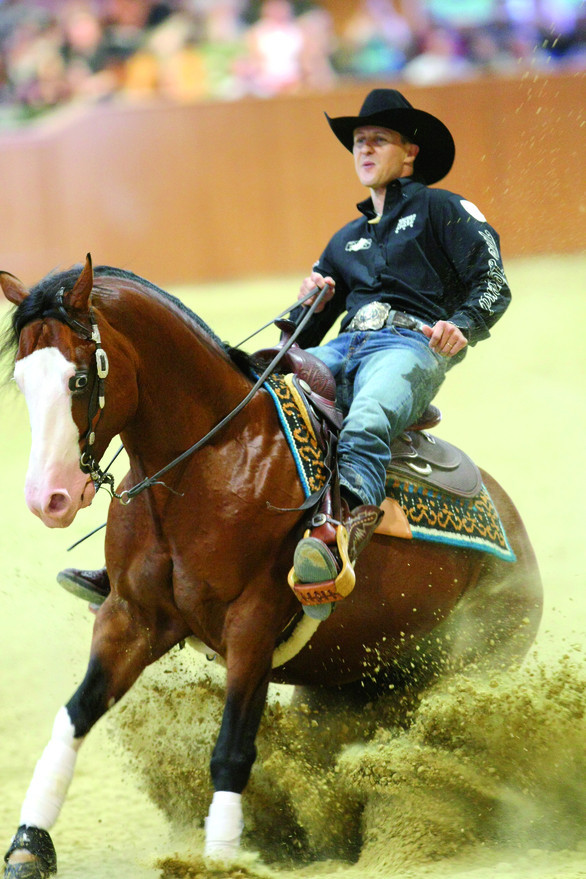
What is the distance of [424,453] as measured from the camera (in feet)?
12.5

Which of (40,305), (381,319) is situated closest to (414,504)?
(381,319)

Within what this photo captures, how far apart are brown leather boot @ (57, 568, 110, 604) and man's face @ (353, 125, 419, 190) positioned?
1674 mm

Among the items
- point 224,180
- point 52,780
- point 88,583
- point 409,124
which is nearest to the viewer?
point 52,780

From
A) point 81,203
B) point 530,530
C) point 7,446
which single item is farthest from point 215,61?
point 530,530

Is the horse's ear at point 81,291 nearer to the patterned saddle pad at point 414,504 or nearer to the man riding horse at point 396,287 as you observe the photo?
the patterned saddle pad at point 414,504

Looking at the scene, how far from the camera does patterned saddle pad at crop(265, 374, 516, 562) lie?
3.26 metres

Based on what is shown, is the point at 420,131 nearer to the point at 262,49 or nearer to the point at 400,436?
the point at 400,436

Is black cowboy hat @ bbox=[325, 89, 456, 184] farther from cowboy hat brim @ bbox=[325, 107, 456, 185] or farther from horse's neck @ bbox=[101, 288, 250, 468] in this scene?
horse's neck @ bbox=[101, 288, 250, 468]

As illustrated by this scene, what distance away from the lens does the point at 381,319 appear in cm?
374

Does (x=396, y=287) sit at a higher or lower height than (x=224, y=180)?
lower

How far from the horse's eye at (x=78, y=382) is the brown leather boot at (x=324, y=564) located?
0.73 m

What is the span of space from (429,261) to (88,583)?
1610 millimetres

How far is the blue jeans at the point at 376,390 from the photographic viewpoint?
3.30m

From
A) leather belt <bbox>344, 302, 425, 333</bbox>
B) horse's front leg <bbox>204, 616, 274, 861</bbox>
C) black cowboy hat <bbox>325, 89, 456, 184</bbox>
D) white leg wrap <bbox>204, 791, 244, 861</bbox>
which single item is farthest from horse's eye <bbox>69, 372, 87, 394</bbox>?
black cowboy hat <bbox>325, 89, 456, 184</bbox>
